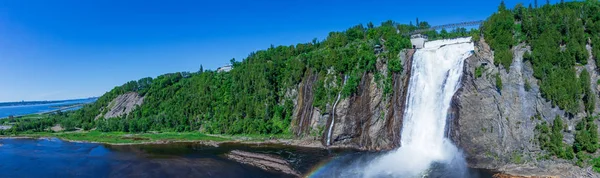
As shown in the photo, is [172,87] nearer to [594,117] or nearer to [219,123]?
[219,123]

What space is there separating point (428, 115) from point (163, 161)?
41458 mm

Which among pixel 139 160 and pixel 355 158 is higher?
pixel 355 158

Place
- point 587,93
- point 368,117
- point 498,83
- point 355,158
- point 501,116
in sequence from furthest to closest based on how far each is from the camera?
point 368,117 → point 355,158 → point 498,83 → point 501,116 → point 587,93

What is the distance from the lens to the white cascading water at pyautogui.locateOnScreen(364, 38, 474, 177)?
44125 mm

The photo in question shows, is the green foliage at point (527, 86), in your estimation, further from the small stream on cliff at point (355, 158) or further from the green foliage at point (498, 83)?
the small stream on cliff at point (355, 158)

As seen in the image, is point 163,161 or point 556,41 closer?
point 556,41

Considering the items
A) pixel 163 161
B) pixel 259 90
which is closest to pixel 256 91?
pixel 259 90

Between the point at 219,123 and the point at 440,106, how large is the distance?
175ft

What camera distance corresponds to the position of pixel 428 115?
51.7 m

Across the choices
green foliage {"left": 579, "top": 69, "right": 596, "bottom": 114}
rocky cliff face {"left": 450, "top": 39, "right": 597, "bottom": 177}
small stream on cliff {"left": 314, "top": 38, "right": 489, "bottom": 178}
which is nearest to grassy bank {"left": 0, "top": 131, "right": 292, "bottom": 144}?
small stream on cliff {"left": 314, "top": 38, "right": 489, "bottom": 178}

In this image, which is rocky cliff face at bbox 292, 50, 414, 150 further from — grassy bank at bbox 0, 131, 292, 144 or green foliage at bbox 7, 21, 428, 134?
grassy bank at bbox 0, 131, 292, 144

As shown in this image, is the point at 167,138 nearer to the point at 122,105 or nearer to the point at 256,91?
the point at 256,91

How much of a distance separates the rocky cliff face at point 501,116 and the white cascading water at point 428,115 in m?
1.77

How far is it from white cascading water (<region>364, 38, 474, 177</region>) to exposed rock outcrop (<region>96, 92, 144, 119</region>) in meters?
92.6
